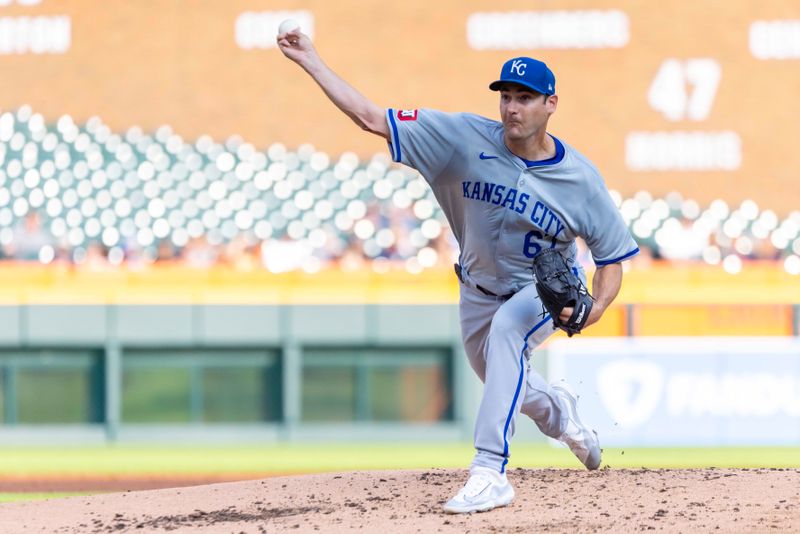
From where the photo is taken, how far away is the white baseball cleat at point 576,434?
190 inches

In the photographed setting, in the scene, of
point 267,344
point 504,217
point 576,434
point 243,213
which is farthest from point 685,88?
point 504,217

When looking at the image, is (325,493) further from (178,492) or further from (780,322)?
(780,322)

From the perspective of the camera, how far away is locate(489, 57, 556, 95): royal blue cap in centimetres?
399

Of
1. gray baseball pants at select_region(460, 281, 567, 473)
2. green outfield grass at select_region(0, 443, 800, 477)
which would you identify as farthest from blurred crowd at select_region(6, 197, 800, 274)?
gray baseball pants at select_region(460, 281, 567, 473)

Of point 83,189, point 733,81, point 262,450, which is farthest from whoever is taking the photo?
point 733,81

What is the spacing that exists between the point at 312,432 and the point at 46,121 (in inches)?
218

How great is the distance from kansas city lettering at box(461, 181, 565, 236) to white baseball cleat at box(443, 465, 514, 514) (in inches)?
33.4

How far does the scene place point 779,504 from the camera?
418 centimetres

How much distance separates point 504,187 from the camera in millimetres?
4129

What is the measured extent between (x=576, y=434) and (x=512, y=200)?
1.20 meters

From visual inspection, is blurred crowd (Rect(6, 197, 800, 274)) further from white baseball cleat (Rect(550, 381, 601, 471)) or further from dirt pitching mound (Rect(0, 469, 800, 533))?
dirt pitching mound (Rect(0, 469, 800, 533))

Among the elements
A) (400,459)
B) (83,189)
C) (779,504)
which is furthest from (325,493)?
(83,189)

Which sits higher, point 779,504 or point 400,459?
point 779,504

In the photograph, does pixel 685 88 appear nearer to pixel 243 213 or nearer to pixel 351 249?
pixel 351 249
